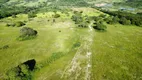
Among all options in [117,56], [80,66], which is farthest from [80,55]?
[117,56]

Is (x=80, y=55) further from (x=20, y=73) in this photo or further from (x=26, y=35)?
(x=26, y=35)

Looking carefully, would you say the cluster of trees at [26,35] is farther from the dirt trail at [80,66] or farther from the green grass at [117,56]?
the green grass at [117,56]

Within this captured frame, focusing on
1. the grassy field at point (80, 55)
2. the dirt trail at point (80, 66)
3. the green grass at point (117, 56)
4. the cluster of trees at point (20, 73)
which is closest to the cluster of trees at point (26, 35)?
the grassy field at point (80, 55)

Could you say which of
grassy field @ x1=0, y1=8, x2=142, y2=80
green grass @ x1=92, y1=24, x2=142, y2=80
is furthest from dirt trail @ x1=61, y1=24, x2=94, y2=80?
green grass @ x1=92, y1=24, x2=142, y2=80

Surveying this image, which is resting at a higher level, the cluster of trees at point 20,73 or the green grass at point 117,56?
the cluster of trees at point 20,73

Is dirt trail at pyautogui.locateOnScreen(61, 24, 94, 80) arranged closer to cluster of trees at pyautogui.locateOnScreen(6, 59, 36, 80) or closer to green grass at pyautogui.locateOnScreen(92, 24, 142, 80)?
green grass at pyautogui.locateOnScreen(92, 24, 142, 80)

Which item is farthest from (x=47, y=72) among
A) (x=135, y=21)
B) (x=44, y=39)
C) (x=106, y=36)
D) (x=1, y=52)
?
(x=135, y=21)

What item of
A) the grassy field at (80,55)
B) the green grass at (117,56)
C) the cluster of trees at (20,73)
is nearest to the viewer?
the cluster of trees at (20,73)

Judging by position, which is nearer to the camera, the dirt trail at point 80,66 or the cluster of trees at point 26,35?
the dirt trail at point 80,66
